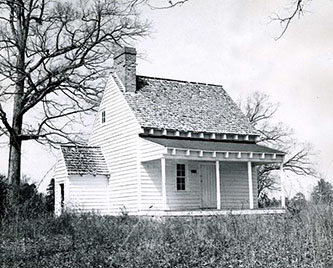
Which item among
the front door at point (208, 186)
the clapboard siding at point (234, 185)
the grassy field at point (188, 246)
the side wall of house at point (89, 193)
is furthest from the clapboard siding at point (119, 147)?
the grassy field at point (188, 246)

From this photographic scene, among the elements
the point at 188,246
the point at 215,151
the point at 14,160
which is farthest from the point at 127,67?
the point at 188,246

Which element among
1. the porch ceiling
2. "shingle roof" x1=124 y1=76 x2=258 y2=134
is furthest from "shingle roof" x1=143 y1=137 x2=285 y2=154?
"shingle roof" x1=124 y1=76 x2=258 y2=134

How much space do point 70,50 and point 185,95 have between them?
21.7 ft

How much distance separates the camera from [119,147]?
1003 inches

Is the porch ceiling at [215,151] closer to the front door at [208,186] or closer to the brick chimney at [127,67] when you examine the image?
the front door at [208,186]

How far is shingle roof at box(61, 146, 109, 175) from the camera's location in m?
25.3

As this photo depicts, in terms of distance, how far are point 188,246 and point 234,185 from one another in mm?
14792

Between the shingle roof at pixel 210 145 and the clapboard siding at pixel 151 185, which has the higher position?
the shingle roof at pixel 210 145

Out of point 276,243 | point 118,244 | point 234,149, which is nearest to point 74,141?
point 234,149

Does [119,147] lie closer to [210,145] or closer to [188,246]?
[210,145]

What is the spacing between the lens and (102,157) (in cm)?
2712

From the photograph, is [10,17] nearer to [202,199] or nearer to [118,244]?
[202,199]

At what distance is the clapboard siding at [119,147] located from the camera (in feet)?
78.1

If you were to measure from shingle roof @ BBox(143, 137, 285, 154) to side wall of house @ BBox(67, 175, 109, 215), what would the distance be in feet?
13.7
